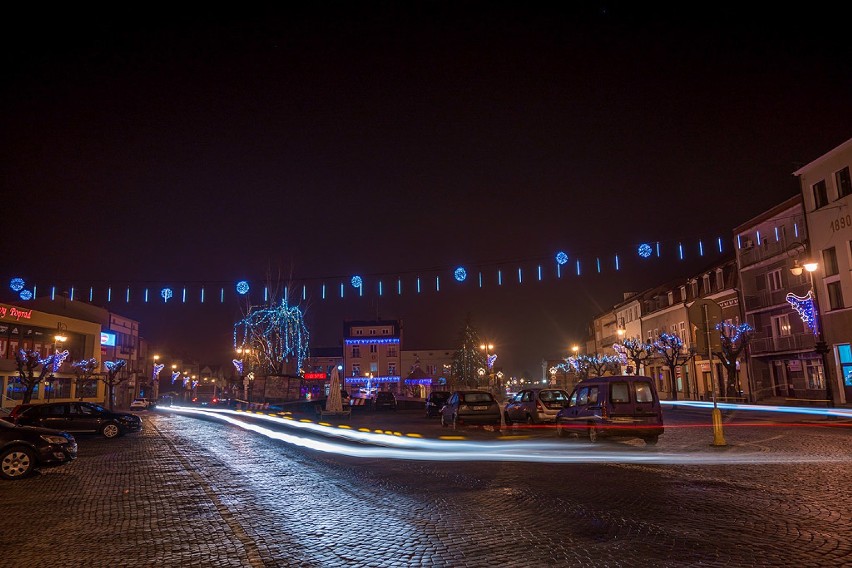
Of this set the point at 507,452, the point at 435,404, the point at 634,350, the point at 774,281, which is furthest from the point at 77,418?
the point at 774,281

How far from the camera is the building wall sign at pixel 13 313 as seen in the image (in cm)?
4359

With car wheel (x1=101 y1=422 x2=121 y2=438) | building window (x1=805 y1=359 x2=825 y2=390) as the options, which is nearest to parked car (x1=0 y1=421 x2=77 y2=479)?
car wheel (x1=101 y1=422 x2=121 y2=438)

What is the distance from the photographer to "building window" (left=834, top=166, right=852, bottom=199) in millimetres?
30422

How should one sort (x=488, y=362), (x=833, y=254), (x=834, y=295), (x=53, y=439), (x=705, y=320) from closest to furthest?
(x=53, y=439) → (x=705, y=320) → (x=833, y=254) → (x=834, y=295) → (x=488, y=362)

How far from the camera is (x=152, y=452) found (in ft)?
55.1

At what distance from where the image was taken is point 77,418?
22.1 m

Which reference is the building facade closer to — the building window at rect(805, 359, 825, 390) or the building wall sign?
the building window at rect(805, 359, 825, 390)

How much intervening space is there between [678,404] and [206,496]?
3575 centimetres

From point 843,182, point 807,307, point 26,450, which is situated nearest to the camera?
point 26,450

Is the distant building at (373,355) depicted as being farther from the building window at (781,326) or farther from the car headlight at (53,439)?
the car headlight at (53,439)

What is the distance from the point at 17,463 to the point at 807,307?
36551mm

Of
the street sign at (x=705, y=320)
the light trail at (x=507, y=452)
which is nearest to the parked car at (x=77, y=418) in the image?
the light trail at (x=507, y=452)

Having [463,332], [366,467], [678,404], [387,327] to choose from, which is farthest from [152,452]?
[387,327]

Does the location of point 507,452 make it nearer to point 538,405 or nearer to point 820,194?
point 538,405
